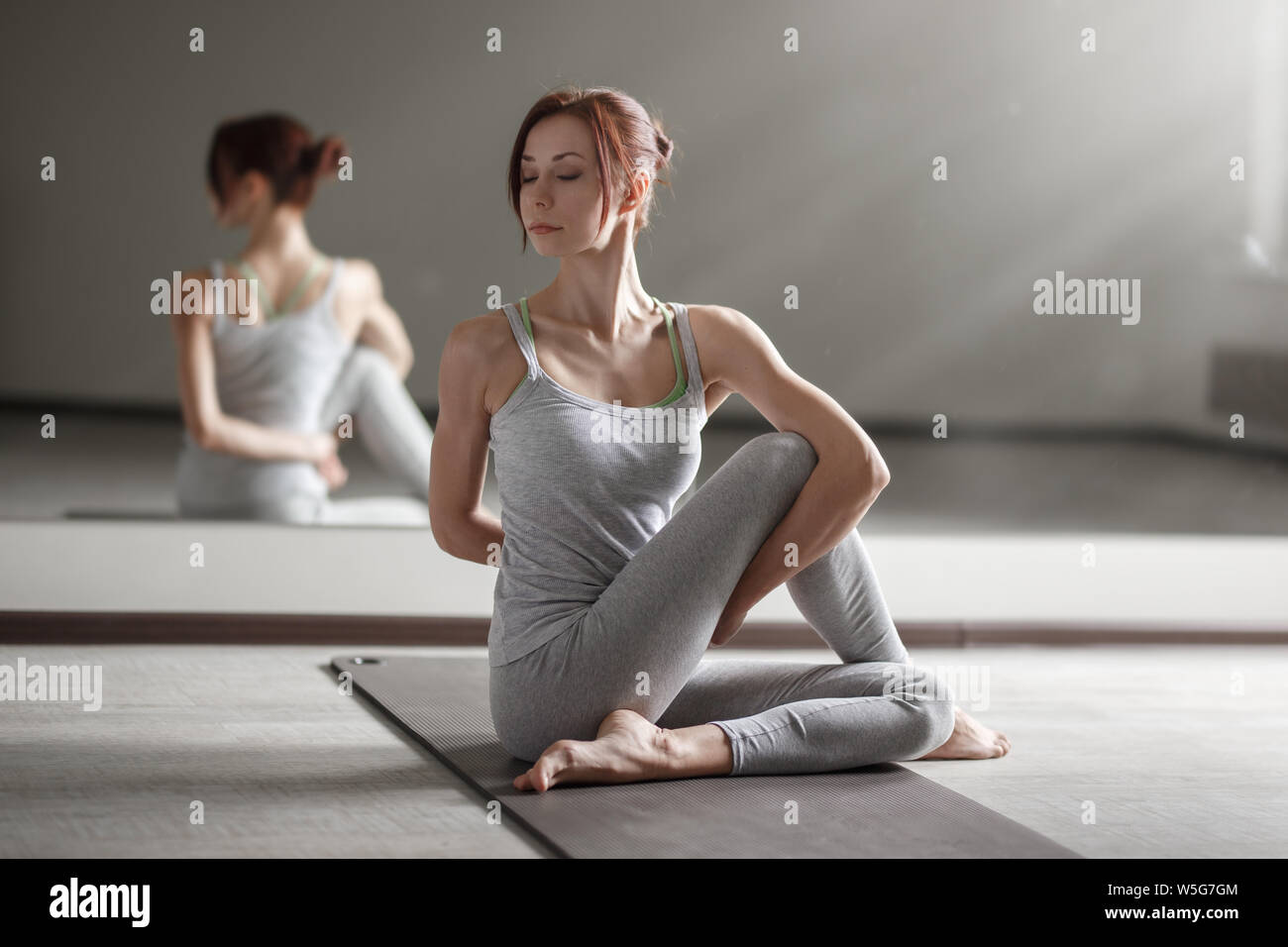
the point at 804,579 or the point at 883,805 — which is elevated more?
the point at 804,579

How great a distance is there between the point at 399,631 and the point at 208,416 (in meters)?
0.69

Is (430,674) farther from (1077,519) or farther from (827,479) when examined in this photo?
(1077,519)

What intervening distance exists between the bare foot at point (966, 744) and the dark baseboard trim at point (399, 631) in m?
1.26

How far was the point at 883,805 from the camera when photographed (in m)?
1.95

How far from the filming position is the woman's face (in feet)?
6.75

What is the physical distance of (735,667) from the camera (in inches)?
89.3

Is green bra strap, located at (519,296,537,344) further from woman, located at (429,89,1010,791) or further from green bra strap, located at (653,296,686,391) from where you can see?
green bra strap, located at (653,296,686,391)

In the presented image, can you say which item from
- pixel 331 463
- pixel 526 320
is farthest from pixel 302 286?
→ pixel 526 320

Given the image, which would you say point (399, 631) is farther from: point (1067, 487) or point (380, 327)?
point (1067, 487)

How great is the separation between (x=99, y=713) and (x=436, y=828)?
953mm

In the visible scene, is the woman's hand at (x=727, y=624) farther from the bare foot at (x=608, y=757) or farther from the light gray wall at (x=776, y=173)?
the light gray wall at (x=776, y=173)

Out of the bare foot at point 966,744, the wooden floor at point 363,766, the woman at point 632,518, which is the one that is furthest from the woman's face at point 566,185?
the bare foot at point 966,744
